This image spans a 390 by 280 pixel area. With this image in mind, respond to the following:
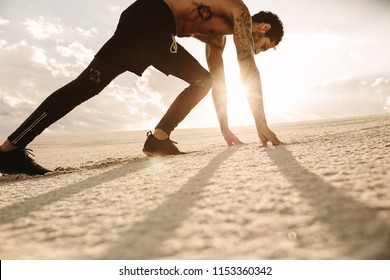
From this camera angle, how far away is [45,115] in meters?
1.93

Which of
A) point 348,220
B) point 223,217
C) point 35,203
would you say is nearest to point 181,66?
point 35,203

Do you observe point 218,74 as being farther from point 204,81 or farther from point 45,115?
point 45,115

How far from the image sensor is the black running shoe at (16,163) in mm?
1884

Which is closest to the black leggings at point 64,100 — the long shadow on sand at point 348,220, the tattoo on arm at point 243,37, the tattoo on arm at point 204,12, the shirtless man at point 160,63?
the shirtless man at point 160,63

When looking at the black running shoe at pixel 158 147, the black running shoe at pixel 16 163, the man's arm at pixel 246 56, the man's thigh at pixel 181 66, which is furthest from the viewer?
the black running shoe at pixel 158 147

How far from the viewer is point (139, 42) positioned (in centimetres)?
211

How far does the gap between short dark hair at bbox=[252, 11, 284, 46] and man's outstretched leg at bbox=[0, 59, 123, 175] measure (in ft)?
4.32

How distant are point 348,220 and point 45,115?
176 cm

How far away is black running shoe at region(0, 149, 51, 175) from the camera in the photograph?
74.2 inches

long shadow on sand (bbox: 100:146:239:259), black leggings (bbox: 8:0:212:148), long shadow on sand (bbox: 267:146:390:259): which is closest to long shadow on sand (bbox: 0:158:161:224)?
long shadow on sand (bbox: 100:146:239:259)

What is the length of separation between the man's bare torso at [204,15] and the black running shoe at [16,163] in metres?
1.27

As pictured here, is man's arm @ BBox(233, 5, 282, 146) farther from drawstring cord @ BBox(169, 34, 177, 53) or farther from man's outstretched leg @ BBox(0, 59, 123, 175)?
man's outstretched leg @ BBox(0, 59, 123, 175)

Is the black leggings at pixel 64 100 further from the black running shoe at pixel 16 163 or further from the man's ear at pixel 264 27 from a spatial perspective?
the man's ear at pixel 264 27
